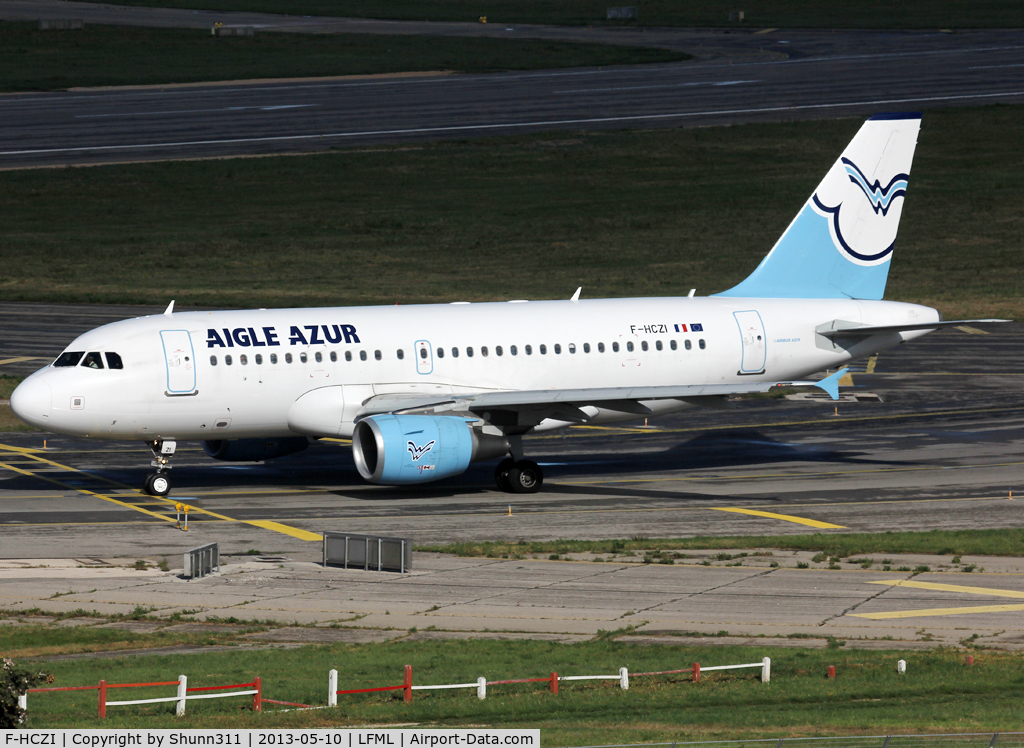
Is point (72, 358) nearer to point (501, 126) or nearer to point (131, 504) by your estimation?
point (131, 504)

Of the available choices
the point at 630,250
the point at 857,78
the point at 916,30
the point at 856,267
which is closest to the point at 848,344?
the point at 856,267

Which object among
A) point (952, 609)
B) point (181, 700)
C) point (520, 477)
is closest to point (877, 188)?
point (520, 477)

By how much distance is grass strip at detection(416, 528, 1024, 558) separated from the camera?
40.8 m

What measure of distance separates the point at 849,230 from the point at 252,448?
2285 cm

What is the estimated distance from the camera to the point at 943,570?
38844mm

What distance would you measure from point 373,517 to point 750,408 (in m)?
24.1

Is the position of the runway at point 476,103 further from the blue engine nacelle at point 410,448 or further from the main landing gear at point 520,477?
the blue engine nacelle at point 410,448

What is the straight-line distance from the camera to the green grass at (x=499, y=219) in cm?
9212

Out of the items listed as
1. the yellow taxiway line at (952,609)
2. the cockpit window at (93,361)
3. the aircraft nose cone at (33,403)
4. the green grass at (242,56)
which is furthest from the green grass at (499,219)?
the yellow taxiway line at (952,609)

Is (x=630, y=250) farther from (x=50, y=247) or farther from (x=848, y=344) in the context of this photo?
(x=848, y=344)

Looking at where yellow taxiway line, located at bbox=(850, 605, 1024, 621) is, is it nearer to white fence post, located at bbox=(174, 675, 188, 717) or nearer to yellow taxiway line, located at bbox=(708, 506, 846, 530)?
yellow taxiway line, located at bbox=(708, 506, 846, 530)

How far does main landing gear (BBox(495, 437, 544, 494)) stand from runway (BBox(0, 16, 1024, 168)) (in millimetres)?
70879

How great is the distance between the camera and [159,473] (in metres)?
47.8

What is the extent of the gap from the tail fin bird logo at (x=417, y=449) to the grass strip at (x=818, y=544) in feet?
13.7
